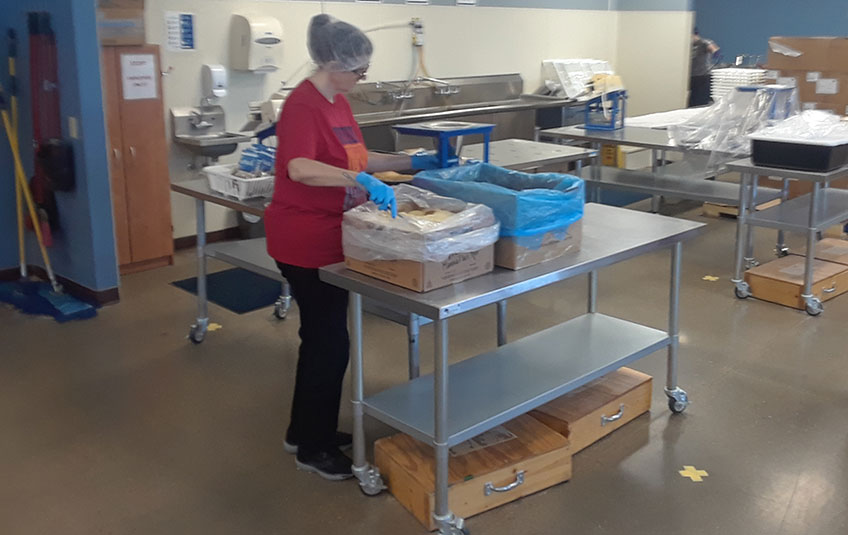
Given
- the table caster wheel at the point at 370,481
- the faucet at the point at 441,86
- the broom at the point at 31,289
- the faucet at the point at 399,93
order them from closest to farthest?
1. the table caster wheel at the point at 370,481
2. the broom at the point at 31,289
3. the faucet at the point at 399,93
4. the faucet at the point at 441,86

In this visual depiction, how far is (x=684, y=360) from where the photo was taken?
357cm

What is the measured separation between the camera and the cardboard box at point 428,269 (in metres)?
2.19

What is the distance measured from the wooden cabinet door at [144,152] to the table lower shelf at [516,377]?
276 cm

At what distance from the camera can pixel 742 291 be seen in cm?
435

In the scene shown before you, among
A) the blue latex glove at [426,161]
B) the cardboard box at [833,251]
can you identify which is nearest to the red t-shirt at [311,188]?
the blue latex glove at [426,161]

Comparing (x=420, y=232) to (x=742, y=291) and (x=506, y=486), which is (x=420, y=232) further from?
(x=742, y=291)

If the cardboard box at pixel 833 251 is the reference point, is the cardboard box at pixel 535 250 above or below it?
above

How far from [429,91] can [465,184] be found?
4170mm

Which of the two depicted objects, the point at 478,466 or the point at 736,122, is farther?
the point at 736,122

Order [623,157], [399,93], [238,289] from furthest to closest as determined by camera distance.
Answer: [623,157] < [399,93] < [238,289]

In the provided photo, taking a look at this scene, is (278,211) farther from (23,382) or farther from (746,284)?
(746,284)

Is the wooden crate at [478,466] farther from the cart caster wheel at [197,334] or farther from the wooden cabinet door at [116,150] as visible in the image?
the wooden cabinet door at [116,150]

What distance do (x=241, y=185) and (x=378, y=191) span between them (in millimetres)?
1290

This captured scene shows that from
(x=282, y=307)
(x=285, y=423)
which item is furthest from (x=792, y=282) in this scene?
(x=285, y=423)
